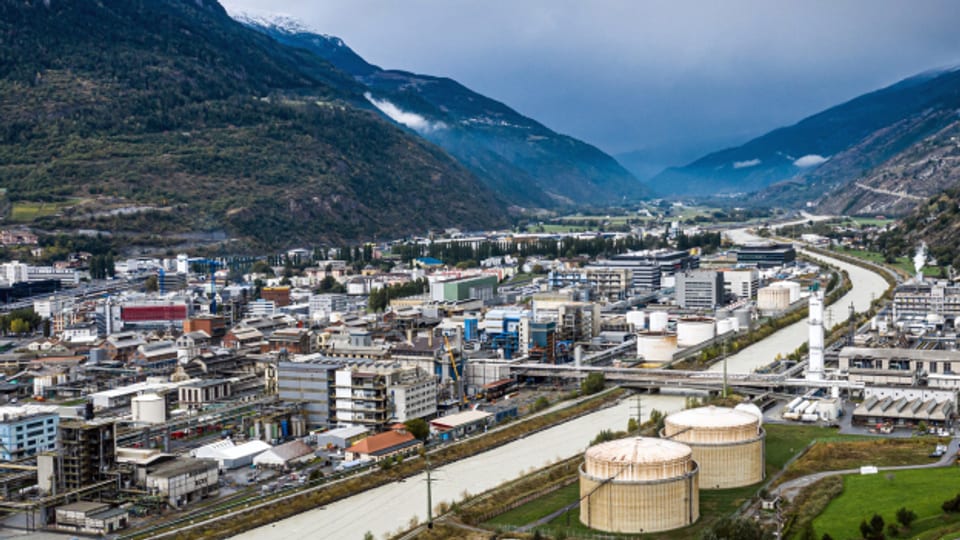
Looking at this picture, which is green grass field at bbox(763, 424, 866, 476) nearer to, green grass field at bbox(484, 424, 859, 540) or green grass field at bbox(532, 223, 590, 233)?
green grass field at bbox(484, 424, 859, 540)

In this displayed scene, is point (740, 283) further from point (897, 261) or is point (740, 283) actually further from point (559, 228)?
point (559, 228)

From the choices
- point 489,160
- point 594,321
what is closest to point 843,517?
point 594,321

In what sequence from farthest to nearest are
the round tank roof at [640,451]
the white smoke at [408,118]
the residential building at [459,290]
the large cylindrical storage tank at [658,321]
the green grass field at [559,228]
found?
1. the white smoke at [408,118]
2. the green grass field at [559,228]
3. the residential building at [459,290]
4. the large cylindrical storage tank at [658,321]
5. the round tank roof at [640,451]

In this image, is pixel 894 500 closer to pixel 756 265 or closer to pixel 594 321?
pixel 594 321

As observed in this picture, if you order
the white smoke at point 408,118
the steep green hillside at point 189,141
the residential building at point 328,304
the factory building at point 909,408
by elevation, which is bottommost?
the factory building at point 909,408

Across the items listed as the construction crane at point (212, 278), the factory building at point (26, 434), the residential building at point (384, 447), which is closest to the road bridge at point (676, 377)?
the residential building at point (384, 447)

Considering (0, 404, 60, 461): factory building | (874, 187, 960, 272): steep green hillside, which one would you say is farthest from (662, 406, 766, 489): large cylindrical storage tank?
(874, 187, 960, 272): steep green hillside

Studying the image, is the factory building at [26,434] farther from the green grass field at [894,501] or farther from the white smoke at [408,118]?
the white smoke at [408,118]
